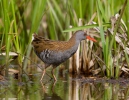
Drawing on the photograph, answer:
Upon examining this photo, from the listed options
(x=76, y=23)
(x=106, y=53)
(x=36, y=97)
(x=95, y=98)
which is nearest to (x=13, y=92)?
(x=36, y=97)

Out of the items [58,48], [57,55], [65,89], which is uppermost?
[58,48]

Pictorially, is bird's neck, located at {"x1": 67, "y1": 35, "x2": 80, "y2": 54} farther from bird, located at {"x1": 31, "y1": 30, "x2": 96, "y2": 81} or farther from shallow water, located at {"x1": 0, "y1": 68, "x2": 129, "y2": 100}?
shallow water, located at {"x1": 0, "y1": 68, "x2": 129, "y2": 100}

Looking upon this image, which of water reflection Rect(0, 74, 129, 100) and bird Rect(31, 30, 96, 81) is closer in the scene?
water reflection Rect(0, 74, 129, 100)

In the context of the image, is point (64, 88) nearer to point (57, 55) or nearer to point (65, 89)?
point (65, 89)

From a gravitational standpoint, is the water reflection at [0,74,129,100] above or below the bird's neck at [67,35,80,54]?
below

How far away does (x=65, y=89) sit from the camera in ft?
25.1

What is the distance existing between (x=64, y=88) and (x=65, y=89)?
10cm

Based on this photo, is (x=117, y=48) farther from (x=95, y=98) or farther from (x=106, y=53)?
(x=95, y=98)

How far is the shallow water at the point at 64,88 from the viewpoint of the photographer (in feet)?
23.0

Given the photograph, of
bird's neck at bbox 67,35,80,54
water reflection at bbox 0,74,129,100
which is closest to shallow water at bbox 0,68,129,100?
water reflection at bbox 0,74,129,100

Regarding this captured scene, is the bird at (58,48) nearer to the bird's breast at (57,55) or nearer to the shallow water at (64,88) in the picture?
the bird's breast at (57,55)

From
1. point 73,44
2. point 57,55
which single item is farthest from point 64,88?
point 73,44

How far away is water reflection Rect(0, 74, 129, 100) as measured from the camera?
7.00 m

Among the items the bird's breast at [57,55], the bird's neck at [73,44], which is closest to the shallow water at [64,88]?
the bird's breast at [57,55]
